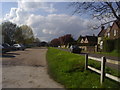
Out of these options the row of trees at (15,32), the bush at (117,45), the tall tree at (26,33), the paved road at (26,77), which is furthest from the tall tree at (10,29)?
the paved road at (26,77)

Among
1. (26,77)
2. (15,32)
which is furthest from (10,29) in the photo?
(26,77)

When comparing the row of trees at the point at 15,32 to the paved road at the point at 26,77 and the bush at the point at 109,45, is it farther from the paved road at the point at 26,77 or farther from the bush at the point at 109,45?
the paved road at the point at 26,77

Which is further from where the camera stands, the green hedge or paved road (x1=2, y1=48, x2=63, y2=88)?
the green hedge

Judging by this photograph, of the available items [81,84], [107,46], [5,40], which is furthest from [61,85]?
[5,40]

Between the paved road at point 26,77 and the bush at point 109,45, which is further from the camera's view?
the bush at point 109,45

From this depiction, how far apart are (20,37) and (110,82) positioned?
69.4 metres

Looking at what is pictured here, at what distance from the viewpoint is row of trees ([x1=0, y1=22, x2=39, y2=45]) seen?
67.2m

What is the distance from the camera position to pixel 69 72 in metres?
8.78

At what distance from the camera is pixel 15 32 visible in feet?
233

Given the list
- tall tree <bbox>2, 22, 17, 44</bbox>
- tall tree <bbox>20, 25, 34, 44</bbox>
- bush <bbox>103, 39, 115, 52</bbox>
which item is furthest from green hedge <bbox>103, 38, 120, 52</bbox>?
tall tree <bbox>20, 25, 34, 44</bbox>

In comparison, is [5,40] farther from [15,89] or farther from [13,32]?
[15,89]

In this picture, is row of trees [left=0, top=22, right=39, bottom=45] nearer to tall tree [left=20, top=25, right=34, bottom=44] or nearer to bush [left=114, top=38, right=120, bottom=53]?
tall tree [left=20, top=25, right=34, bottom=44]

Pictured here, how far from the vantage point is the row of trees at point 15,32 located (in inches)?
2645

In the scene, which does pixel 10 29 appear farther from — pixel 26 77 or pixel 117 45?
pixel 26 77
